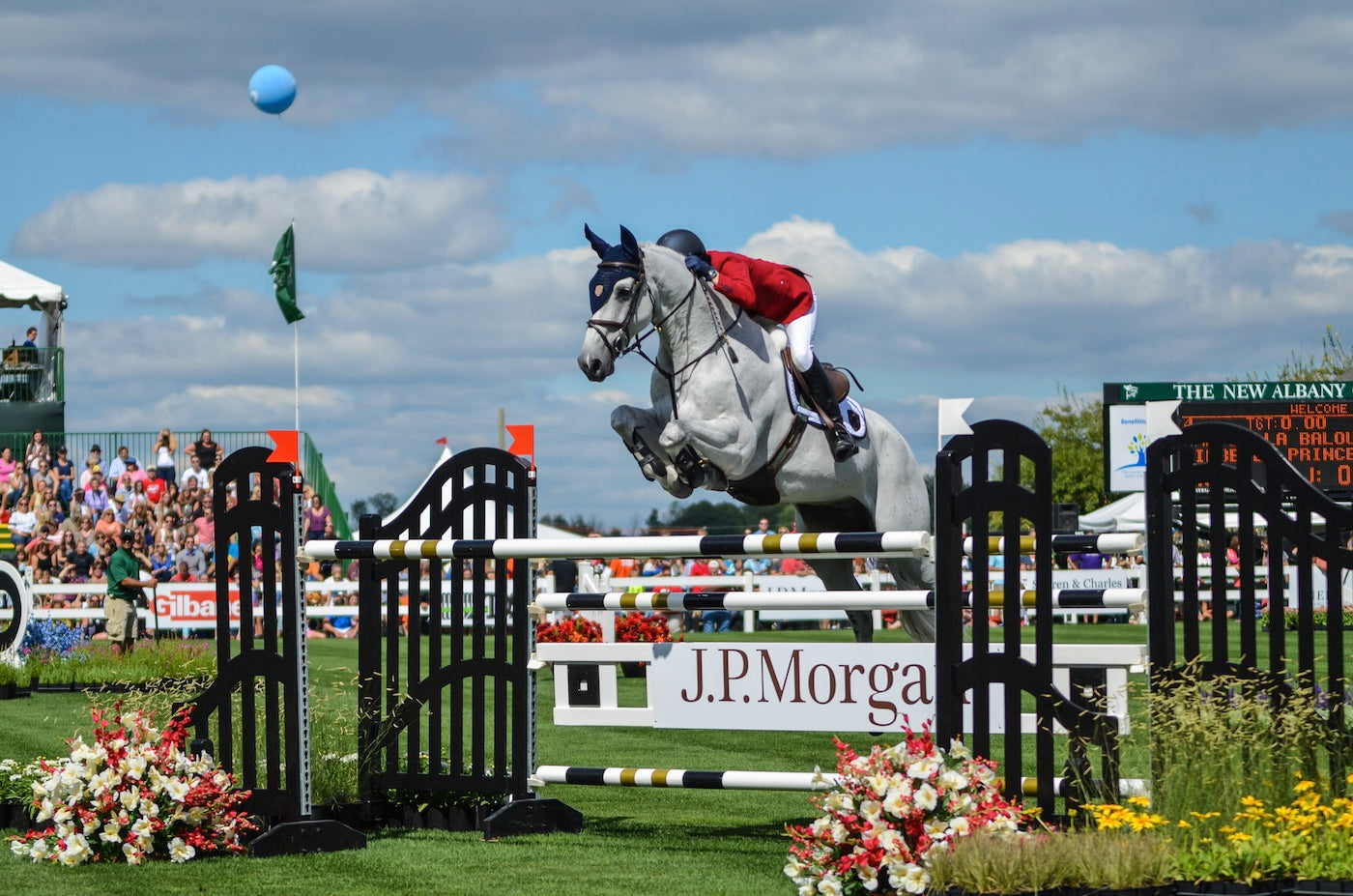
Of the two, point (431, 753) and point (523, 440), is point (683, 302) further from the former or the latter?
point (431, 753)

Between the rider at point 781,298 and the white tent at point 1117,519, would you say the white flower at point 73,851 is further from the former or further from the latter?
the white tent at point 1117,519

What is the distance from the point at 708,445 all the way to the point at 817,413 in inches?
27.3

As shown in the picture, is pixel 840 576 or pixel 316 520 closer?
pixel 840 576

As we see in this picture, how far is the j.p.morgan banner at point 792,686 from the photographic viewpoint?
5820mm

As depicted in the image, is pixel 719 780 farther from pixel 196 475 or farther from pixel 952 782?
pixel 196 475

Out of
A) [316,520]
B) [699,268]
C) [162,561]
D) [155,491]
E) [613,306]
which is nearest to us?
[613,306]

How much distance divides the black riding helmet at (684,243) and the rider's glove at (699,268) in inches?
2.6

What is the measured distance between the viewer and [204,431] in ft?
82.4

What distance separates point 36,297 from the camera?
95.5 feet

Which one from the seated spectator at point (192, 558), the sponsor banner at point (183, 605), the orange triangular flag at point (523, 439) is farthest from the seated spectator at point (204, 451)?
the orange triangular flag at point (523, 439)

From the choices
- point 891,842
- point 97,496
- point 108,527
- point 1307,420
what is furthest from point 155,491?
point 891,842

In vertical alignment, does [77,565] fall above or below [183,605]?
above

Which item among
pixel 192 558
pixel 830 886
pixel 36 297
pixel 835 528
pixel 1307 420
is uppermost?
pixel 36 297

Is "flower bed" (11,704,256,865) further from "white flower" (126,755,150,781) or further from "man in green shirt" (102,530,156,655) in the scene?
"man in green shirt" (102,530,156,655)
